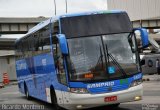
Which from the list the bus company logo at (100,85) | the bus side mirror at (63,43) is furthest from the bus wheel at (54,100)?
the bus side mirror at (63,43)

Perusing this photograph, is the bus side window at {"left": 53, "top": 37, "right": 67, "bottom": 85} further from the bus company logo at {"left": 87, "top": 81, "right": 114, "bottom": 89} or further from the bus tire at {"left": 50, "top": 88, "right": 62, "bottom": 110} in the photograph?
the bus tire at {"left": 50, "top": 88, "right": 62, "bottom": 110}

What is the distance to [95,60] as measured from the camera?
43.3 ft

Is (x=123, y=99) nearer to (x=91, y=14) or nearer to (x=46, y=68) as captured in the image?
(x=91, y=14)

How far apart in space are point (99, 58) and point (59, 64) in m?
1.39

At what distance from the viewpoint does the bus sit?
1297cm

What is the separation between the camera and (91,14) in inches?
554

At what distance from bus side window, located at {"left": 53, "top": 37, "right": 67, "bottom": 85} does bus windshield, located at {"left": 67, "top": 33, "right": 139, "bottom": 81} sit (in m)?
0.50

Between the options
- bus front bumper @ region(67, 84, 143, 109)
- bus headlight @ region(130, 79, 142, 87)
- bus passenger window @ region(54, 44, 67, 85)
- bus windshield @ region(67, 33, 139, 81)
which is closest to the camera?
bus front bumper @ region(67, 84, 143, 109)

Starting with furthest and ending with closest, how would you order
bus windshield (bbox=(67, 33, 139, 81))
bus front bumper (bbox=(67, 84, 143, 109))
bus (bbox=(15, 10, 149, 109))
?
bus windshield (bbox=(67, 33, 139, 81)) < bus (bbox=(15, 10, 149, 109)) < bus front bumper (bbox=(67, 84, 143, 109))

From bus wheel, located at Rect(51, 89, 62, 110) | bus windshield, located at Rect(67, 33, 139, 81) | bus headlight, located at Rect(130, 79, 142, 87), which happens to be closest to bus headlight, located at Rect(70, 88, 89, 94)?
bus windshield, located at Rect(67, 33, 139, 81)

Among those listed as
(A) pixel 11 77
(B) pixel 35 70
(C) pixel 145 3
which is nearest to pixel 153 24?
(C) pixel 145 3

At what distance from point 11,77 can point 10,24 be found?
8.38m

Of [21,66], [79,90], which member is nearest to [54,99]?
[79,90]

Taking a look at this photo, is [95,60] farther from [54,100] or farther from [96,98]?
[54,100]
